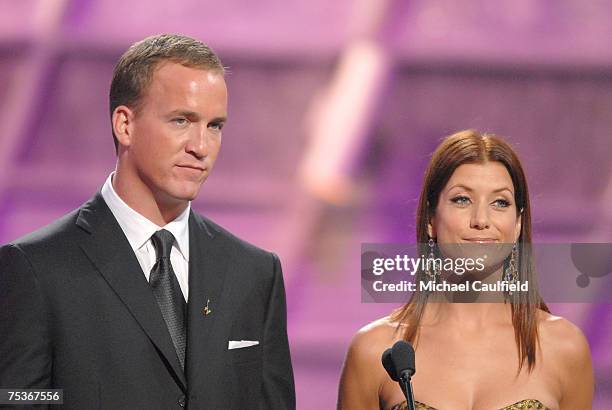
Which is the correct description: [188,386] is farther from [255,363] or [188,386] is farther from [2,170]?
[2,170]

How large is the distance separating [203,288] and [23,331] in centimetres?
38

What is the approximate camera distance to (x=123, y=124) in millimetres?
2078

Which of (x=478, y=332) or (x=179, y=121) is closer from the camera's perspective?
(x=179, y=121)

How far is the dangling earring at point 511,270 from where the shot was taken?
93.7 inches

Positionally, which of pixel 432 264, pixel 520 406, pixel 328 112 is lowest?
pixel 520 406

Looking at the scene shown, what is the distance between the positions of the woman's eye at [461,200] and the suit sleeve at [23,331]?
99 cm

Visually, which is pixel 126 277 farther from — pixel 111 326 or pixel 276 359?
pixel 276 359

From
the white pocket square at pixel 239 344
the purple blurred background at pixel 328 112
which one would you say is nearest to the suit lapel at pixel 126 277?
the white pocket square at pixel 239 344

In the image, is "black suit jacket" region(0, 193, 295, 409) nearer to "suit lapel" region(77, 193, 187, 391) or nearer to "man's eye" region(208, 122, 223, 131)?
"suit lapel" region(77, 193, 187, 391)

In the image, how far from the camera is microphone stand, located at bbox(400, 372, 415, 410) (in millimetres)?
1803

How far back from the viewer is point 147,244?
81.8 inches

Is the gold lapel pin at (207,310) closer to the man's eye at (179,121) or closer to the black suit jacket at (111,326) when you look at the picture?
the black suit jacket at (111,326)

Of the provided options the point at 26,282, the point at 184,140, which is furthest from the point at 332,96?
the point at 26,282

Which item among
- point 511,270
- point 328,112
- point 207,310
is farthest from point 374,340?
point 328,112
